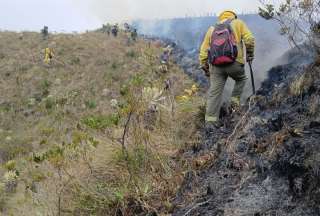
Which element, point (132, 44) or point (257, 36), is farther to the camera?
point (132, 44)

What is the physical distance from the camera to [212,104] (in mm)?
5887

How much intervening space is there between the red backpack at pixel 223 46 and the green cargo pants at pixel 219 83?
17 centimetres

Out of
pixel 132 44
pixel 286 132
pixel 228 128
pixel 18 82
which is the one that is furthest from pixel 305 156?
pixel 132 44

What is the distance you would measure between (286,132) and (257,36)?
47.7 feet

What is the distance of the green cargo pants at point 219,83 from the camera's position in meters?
5.86

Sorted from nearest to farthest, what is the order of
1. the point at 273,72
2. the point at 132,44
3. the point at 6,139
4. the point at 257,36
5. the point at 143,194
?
1. the point at 143,194
2. the point at 273,72
3. the point at 6,139
4. the point at 257,36
5. the point at 132,44

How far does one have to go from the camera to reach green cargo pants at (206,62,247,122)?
231 inches

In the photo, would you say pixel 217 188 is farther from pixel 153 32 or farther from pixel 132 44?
pixel 153 32

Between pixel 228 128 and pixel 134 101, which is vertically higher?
pixel 134 101

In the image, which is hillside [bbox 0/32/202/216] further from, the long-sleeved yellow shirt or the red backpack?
the long-sleeved yellow shirt

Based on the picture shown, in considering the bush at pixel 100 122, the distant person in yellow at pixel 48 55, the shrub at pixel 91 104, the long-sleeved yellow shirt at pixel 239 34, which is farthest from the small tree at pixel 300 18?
the distant person in yellow at pixel 48 55

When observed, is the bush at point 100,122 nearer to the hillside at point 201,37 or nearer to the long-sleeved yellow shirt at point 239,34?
the long-sleeved yellow shirt at point 239,34

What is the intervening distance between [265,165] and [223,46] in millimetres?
2403

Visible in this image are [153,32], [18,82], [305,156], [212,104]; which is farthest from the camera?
[153,32]
